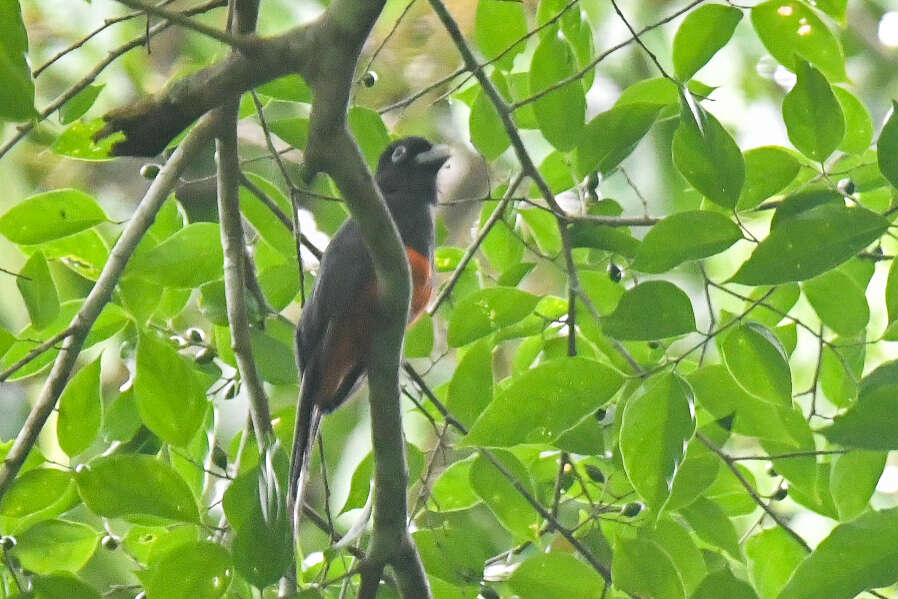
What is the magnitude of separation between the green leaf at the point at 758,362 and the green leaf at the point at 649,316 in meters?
0.09

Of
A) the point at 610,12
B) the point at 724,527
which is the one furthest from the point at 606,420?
the point at 610,12

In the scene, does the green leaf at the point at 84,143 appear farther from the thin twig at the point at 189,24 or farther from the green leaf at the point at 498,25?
the green leaf at the point at 498,25

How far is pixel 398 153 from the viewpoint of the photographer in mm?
3410

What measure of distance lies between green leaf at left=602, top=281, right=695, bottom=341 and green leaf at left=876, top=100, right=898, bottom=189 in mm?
342

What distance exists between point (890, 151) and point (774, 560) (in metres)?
0.91

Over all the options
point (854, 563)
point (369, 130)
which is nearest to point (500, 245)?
point (369, 130)

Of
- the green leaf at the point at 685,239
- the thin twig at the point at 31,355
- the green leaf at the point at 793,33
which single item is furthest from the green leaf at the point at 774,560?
the thin twig at the point at 31,355

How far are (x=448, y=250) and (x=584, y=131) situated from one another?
0.78m

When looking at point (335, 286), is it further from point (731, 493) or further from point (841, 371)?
point (841, 371)

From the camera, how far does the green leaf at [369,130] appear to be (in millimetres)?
2492

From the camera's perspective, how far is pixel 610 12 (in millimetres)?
4492

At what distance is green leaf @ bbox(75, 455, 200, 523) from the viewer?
5.93ft

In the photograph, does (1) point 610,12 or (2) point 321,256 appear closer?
(2) point 321,256

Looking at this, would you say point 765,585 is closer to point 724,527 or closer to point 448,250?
point 724,527
